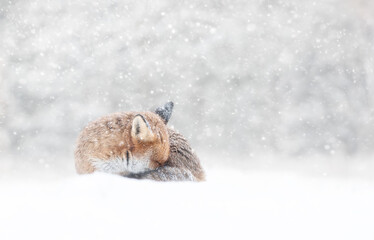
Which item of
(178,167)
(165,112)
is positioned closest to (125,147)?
(178,167)

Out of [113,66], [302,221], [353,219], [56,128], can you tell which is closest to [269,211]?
[302,221]

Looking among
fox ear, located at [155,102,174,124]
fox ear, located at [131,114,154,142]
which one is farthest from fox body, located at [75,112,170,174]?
fox ear, located at [155,102,174,124]

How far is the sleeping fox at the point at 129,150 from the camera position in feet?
5.97

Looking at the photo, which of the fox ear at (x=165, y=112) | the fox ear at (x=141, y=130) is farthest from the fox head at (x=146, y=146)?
the fox ear at (x=165, y=112)

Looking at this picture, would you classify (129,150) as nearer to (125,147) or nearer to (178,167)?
(125,147)

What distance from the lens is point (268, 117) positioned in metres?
6.38

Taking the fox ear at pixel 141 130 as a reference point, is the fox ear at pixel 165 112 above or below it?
above

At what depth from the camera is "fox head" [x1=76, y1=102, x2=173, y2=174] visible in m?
1.82

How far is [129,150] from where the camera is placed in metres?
1.83

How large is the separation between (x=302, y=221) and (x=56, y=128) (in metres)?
4.76

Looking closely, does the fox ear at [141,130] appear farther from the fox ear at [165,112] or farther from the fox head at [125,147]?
the fox ear at [165,112]

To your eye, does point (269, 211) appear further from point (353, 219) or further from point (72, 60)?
point (72, 60)

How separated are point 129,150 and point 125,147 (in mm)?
22

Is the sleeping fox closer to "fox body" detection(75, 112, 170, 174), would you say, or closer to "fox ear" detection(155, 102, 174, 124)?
"fox body" detection(75, 112, 170, 174)
